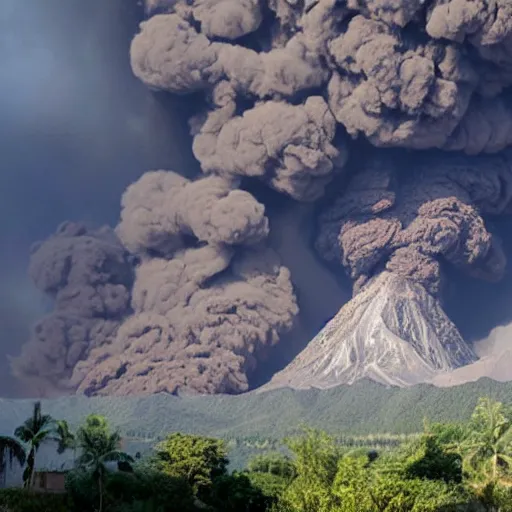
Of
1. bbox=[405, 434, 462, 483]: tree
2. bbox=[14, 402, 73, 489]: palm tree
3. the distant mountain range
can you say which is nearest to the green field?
the distant mountain range

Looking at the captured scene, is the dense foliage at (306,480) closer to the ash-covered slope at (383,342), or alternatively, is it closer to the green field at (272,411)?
the green field at (272,411)

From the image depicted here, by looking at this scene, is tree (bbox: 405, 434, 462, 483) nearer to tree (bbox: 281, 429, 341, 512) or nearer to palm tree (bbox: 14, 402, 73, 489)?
tree (bbox: 281, 429, 341, 512)

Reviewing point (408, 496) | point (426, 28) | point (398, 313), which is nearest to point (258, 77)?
point (426, 28)

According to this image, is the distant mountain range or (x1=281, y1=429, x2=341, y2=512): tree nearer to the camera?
(x1=281, y1=429, x2=341, y2=512): tree

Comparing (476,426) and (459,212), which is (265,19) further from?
(476,426)

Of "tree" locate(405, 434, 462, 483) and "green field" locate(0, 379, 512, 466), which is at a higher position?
"green field" locate(0, 379, 512, 466)
